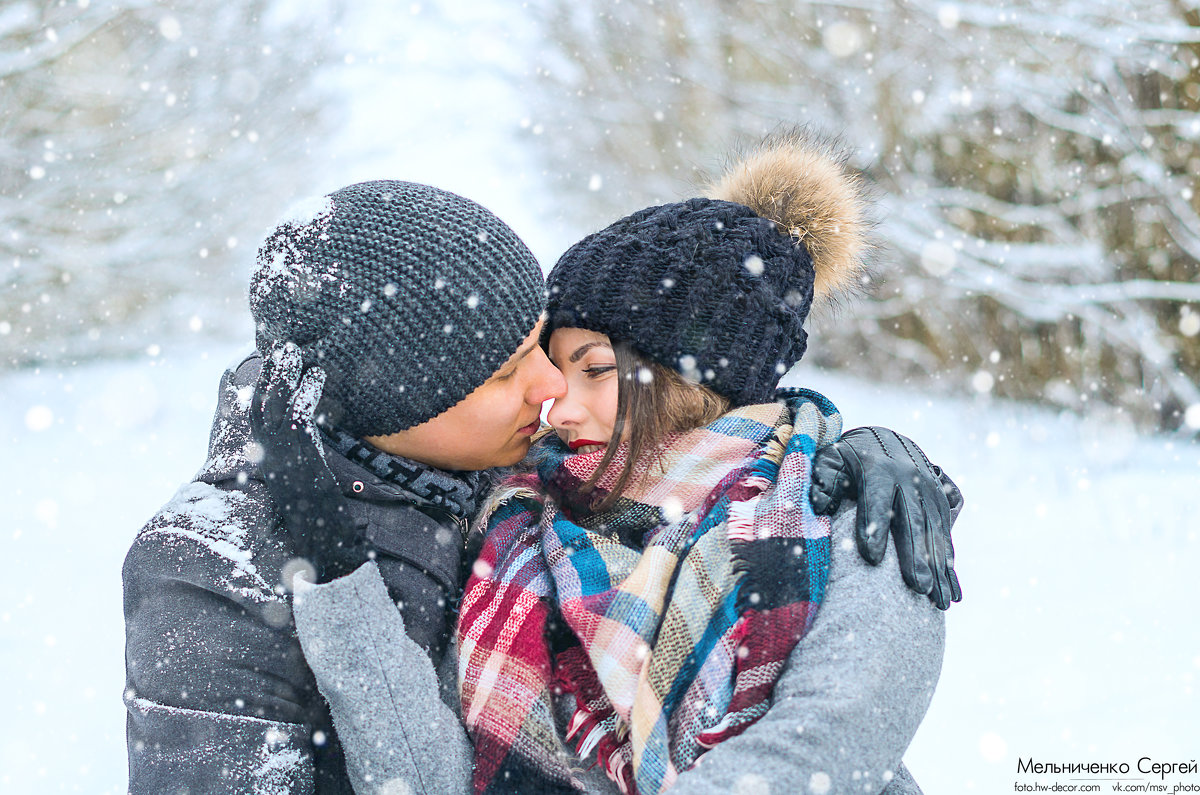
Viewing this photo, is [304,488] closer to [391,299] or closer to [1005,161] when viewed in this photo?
[391,299]

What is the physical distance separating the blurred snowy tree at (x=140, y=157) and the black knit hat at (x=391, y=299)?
6440 mm

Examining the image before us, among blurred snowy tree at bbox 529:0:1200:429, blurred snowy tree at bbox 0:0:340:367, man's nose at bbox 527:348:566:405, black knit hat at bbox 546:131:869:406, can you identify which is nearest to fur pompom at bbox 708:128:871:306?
black knit hat at bbox 546:131:869:406

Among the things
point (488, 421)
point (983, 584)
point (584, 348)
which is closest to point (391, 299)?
point (488, 421)

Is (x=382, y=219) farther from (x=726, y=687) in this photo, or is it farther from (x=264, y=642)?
(x=726, y=687)

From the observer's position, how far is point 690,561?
1578 millimetres

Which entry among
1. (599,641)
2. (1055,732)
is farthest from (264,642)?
(1055,732)

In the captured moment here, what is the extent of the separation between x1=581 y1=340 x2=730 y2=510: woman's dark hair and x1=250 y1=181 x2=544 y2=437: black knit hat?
0.98 feet

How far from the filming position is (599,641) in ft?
5.10

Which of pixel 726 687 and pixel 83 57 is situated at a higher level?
pixel 726 687

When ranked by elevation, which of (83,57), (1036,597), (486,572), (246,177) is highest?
(486,572)

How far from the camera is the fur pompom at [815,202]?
2.04 metres

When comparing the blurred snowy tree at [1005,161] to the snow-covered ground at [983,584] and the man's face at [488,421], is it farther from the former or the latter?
the man's face at [488,421]

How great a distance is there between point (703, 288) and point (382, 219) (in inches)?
27.2

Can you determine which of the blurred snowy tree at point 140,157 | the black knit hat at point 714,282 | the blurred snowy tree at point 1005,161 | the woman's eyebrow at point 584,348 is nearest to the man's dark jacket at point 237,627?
the woman's eyebrow at point 584,348
